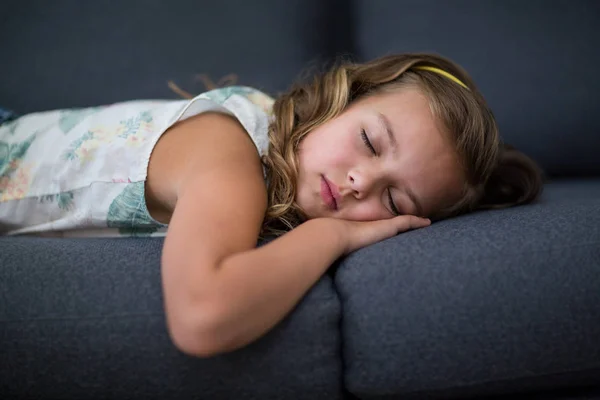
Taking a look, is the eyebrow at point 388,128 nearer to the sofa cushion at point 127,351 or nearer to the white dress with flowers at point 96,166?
the white dress with flowers at point 96,166

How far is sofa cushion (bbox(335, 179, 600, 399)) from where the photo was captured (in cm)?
69

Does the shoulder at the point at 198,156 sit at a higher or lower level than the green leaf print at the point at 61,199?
higher

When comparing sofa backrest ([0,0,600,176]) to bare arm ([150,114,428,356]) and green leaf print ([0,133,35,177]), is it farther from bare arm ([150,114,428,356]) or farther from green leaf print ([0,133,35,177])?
bare arm ([150,114,428,356])

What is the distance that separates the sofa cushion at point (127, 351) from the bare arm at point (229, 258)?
0.04 metres

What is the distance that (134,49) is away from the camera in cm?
154

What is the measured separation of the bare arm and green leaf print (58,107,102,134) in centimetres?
43

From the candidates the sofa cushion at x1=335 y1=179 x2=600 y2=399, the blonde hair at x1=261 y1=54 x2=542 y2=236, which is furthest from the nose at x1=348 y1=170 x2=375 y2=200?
the sofa cushion at x1=335 y1=179 x2=600 y2=399

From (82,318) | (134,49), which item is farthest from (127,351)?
(134,49)

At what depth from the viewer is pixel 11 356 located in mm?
690

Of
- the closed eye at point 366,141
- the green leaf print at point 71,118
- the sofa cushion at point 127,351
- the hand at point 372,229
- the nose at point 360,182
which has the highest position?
the closed eye at point 366,141

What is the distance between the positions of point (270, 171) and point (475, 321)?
0.48 m

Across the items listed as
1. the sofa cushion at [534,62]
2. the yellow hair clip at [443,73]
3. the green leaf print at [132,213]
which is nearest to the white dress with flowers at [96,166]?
the green leaf print at [132,213]

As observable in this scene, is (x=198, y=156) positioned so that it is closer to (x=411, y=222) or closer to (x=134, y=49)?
(x=411, y=222)

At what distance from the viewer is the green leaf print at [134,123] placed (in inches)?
41.9
